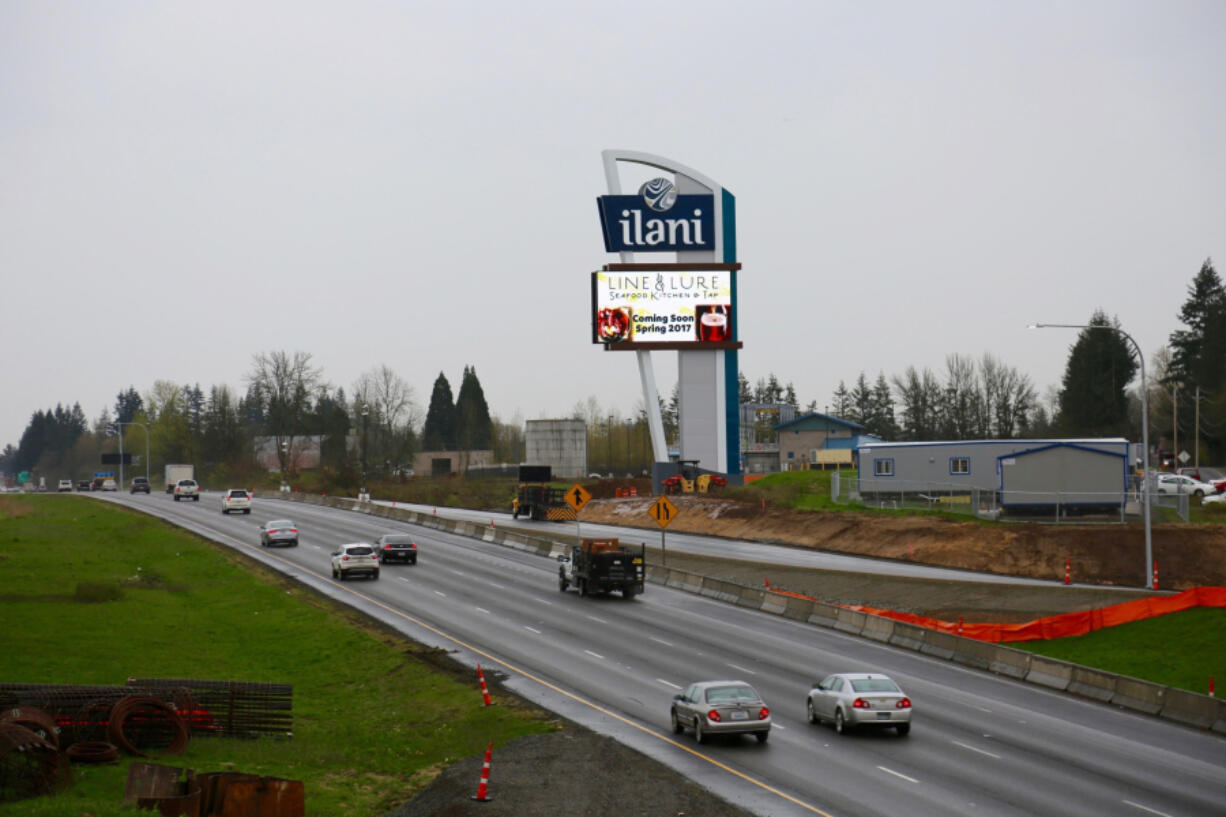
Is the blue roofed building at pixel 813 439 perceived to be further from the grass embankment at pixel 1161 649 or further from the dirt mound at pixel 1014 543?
the grass embankment at pixel 1161 649

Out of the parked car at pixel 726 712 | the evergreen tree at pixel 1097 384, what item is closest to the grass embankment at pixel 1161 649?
the parked car at pixel 726 712

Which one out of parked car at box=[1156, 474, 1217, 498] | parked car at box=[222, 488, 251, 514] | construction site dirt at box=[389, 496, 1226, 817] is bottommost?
construction site dirt at box=[389, 496, 1226, 817]

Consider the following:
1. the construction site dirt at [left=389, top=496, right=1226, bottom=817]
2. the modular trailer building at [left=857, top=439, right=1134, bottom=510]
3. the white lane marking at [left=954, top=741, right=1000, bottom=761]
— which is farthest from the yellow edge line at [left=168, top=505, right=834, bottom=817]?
the modular trailer building at [left=857, top=439, right=1134, bottom=510]

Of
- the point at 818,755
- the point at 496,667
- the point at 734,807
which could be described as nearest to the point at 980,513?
the point at 496,667

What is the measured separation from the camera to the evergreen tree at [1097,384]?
131375 mm

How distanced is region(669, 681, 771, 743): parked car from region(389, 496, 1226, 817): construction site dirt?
0.53 meters

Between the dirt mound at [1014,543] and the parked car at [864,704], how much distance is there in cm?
2993

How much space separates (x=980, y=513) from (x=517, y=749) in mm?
49502

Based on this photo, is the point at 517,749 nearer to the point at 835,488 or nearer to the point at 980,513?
the point at 980,513

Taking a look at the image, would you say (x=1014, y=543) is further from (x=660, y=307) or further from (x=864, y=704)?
(x=660, y=307)

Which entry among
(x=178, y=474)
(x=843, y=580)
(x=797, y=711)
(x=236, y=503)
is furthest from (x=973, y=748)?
(x=178, y=474)

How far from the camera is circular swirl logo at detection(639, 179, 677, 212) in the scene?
3479 inches

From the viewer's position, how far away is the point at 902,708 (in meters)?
25.8

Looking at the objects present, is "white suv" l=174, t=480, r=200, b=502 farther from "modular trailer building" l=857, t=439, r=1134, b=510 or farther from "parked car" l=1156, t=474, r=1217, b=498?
"parked car" l=1156, t=474, r=1217, b=498
